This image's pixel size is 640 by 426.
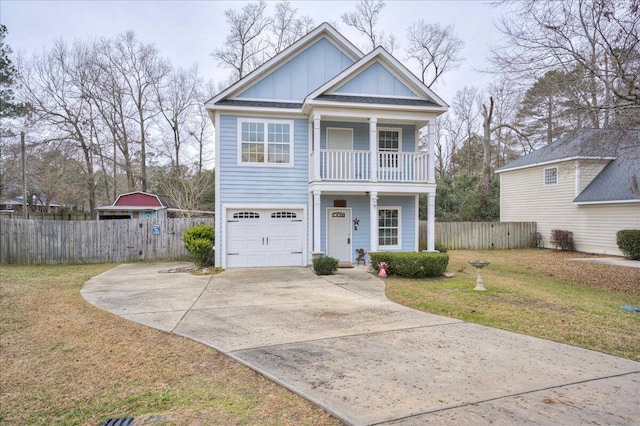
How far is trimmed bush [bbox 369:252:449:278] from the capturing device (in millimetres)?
11231

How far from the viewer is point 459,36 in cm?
2869

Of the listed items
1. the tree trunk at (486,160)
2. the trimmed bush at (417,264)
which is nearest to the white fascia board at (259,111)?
the trimmed bush at (417,264)

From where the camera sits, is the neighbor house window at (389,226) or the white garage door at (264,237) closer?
the white garage door at (264,237)

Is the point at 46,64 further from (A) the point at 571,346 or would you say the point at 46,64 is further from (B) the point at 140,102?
(A) the point at 571,346

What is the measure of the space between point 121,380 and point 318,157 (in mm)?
9637

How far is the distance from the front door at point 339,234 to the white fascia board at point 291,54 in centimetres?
560

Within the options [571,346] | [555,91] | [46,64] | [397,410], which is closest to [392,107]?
[555,91]

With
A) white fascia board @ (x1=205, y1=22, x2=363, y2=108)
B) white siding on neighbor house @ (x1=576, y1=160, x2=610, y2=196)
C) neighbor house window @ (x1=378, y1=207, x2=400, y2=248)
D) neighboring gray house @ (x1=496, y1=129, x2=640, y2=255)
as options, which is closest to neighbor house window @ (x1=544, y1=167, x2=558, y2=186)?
neighboring gray house @ (x1=496, y1=129, x2=640, y2=255)

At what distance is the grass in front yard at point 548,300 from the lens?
586 centimetres

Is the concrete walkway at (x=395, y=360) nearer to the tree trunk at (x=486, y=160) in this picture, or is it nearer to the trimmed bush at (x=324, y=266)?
the trimmed bush at (x=324, y=266)

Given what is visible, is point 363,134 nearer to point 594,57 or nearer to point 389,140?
point 389,140

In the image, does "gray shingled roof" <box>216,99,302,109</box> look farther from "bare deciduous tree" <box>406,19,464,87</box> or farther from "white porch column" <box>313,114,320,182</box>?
"bare deciduous tree" <box>406,19,464,87</box>

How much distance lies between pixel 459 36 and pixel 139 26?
24625 millimetres

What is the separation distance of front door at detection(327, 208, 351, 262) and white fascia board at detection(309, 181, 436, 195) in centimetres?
106
